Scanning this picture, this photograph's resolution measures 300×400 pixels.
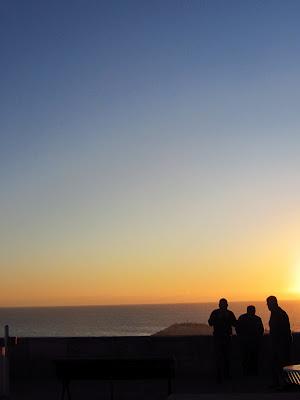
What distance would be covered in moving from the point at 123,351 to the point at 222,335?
6.88 feet

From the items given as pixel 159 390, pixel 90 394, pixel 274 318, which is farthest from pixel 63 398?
pixel 274 318

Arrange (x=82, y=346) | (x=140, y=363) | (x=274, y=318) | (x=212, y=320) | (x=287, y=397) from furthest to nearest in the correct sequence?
(x=82, y=346), (x=212, y=320), (x=274, y=318), (x=140, y=363), (x=287, y=397)

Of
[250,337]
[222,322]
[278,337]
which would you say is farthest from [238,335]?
[278,337]

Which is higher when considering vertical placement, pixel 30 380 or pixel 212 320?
pixel 212 320

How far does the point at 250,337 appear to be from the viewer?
14062 millimetres

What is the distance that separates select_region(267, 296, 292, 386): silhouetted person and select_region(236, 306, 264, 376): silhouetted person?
1.43 meters

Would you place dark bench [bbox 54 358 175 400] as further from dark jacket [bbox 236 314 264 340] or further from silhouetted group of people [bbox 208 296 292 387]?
dark jacket [bbox 236 314 264 340]

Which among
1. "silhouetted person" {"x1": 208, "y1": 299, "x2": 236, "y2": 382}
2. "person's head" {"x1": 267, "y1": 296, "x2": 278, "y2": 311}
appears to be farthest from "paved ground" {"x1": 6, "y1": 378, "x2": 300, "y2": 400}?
"person's head" {"x1": 267, "y1": 296, "x2": 278, "y2": 311}

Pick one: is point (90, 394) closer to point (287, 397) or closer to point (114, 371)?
point (114, 371)

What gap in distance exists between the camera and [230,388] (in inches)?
502

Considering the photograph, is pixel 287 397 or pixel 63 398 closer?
pixel 287 397

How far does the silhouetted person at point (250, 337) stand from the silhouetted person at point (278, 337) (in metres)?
1.43

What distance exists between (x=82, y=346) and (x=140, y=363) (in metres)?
3.61

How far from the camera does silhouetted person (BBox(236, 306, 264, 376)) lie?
14.0 meters
